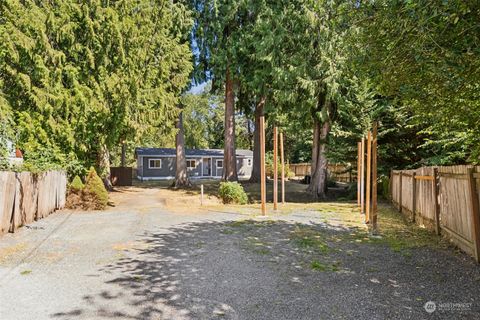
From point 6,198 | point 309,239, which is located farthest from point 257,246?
point 6,198

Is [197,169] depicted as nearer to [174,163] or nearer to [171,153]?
[174,163]

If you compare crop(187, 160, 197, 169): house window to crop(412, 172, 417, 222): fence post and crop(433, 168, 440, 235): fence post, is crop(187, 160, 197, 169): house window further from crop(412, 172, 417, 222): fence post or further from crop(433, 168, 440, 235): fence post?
crop(433, 168, 440, 235): fence post

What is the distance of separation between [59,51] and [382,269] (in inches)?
596

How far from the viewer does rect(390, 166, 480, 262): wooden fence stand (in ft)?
17.2

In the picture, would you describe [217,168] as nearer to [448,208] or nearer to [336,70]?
[336,70]

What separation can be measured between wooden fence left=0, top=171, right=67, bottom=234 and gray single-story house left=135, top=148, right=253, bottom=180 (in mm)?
21425

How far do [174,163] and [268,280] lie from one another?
3070cm

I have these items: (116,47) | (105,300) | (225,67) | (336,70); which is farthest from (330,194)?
(105,300)

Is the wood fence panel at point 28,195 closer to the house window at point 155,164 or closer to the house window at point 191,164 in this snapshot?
the house window at point 155,164

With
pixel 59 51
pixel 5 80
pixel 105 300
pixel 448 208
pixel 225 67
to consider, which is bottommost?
pixel 105 300

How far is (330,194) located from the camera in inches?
765

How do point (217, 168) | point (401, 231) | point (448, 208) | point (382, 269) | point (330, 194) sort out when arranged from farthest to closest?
point (217, 168), point (330, 194), point (401, 231), point (448, 208), point (382, 269)

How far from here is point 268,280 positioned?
480 cm

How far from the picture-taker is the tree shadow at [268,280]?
3760 millimetres
